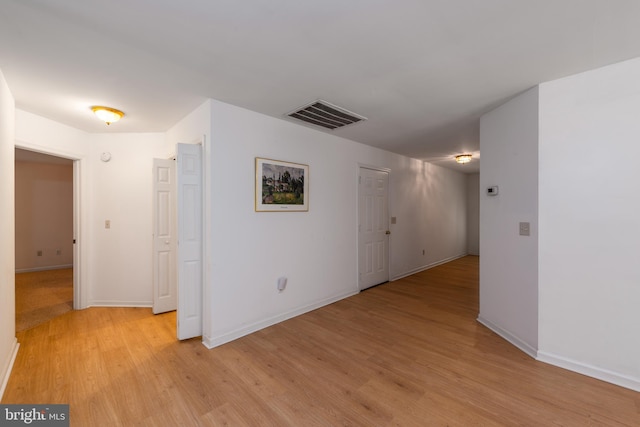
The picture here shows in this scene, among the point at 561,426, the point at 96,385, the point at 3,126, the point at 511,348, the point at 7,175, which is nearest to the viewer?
the point at 561,426

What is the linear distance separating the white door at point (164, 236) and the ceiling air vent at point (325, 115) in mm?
1904

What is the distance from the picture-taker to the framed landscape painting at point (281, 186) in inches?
119

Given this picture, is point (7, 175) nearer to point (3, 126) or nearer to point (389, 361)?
point (3, 126)

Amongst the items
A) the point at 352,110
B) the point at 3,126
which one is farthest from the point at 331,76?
the point at 3,126

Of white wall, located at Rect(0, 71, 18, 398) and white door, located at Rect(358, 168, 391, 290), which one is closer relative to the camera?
white wall, located at Rect(0, 71, 18, 398)

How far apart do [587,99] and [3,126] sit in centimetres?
486

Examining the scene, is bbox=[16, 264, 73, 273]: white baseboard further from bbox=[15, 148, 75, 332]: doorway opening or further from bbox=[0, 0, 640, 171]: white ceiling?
bbox=[0, 0, 640, 171]: white ceiling

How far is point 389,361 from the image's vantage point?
238cm

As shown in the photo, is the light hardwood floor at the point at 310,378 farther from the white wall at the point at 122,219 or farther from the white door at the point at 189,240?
the white wall at the point at 122,219

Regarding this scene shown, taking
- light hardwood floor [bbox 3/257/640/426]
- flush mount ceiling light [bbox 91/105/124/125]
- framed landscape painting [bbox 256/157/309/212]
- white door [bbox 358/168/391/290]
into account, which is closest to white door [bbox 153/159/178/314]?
light hardwood floor [bbox 3/257/640/426]

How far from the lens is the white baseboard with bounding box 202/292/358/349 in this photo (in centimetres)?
266

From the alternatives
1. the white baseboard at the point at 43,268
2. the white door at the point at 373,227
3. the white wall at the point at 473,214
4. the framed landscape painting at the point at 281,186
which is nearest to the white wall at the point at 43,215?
the white baseboard at the point at 43,268

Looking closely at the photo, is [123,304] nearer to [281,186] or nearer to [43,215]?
[281,186]

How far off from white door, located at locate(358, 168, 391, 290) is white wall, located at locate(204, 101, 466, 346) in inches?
8.0
